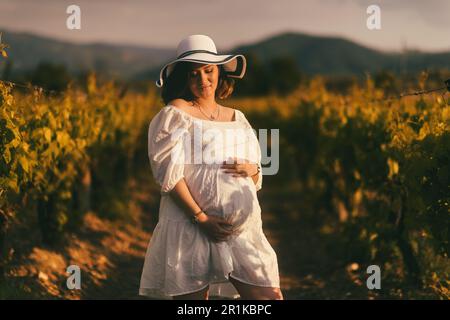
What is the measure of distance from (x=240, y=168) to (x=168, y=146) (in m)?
0.37

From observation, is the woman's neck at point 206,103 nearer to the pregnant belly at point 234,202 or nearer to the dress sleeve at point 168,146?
the dress sleeve at point 168,146

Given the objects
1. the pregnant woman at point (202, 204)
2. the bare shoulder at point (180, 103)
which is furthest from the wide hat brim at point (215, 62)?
the bare shoulder at point (180, 103)

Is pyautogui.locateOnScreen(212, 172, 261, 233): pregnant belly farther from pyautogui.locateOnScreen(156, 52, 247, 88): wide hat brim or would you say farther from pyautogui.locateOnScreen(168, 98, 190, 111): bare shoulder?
pyautogui.locateOnScreen(156, 52, 247, 88): wide hat brim

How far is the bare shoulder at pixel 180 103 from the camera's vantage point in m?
3.04

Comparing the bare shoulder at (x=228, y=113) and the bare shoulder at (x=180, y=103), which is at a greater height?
the bare shoulder at (x=180, y=103)

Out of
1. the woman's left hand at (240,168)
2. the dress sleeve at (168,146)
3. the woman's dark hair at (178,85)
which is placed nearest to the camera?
the dress sleeve at (168,146)

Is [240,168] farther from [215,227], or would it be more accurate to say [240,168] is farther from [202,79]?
[202,79]

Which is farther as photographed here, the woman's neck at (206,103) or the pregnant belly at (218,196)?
Result: the woman's neck at (206,103)

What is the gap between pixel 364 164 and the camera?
606 cm

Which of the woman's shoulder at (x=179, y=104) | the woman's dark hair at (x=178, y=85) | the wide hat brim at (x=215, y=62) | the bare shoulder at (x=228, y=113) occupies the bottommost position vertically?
the bare shoulder at (x=228, y=113)

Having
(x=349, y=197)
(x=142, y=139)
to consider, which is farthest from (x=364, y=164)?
(x=142, y=139)

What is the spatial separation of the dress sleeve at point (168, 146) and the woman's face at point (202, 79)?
0.17 meters
